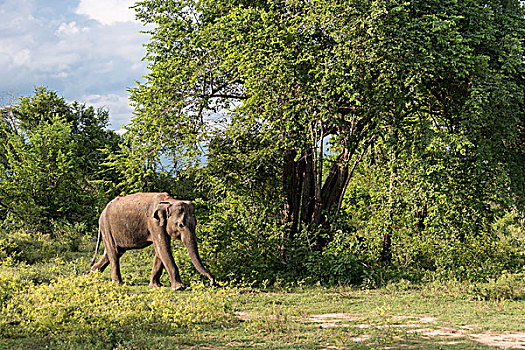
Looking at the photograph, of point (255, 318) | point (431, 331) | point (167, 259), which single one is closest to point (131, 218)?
A: point (167, 259)

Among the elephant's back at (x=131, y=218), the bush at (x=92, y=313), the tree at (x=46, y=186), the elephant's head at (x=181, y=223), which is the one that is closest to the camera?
the bush at (x=92, y=313)

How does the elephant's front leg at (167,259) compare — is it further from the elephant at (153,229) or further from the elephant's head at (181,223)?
the elephant's head at (181,223)

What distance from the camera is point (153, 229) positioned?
11273mm

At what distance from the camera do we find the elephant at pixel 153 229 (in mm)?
10969

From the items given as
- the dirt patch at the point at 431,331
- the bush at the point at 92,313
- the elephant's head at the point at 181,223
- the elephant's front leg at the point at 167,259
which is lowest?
the dirt patch at the point at 431,331

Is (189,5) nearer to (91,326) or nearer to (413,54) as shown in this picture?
(413,54)

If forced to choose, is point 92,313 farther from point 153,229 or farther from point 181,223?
point 153,229

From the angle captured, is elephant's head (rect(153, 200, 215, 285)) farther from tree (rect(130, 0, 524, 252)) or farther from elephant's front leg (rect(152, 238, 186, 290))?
tree (rect(130, 0, 524, 252))

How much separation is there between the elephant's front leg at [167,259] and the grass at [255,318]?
0.82 feet

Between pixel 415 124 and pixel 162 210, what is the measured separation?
21.4 feet

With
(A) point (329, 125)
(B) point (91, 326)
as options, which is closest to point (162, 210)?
(B) point (91, 326)

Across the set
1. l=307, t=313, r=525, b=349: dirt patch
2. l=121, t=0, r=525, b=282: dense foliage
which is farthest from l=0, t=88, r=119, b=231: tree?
l=307, t=313, r=525, b=349: dirt patch

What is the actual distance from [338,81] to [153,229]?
18.2 ft

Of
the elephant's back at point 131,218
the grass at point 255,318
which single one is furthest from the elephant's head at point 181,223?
the grass at point 255,318
